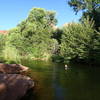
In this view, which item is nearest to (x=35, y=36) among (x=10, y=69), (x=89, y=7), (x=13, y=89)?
(x=89, y=7)

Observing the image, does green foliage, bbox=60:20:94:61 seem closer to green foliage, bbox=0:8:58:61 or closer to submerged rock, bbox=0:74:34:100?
green foliage, bbox=0:8:58:61

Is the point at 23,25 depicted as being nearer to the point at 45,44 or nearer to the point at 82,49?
the point at 45,44

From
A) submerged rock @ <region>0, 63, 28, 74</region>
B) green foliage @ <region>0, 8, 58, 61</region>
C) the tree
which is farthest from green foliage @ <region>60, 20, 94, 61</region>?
submerged rock @ <region>0, 63, 28, 74</region>

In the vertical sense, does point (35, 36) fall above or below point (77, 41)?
above

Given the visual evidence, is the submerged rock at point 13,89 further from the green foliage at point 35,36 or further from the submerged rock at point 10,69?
the green foliage at point 35,36

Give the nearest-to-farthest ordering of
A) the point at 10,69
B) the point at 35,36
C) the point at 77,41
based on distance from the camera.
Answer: the point at 10,69 → the point at 77,41 → the point at 35,36

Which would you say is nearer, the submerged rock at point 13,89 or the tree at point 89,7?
the submerged rock at point 13,89

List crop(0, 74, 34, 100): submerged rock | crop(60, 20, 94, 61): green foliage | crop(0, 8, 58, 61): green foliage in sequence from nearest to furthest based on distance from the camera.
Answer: crop(0, 74, 34, 100): submerged rock, crop(60, 20, 94, 61): green foliage, crop(0, 8, 58, 61): green foliage

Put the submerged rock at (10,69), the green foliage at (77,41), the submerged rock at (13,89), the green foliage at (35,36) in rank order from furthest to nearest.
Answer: the green foliage at (35,36), the green foliage at (77,41), the submerged rock at (10,69), the submerged rock at (13,89)

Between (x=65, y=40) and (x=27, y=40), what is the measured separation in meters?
18.6

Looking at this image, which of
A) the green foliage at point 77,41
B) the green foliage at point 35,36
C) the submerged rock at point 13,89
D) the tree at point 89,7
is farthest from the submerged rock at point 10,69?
the green foliage at point 35,36

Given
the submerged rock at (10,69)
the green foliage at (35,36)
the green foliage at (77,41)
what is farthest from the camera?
the green foliage at (35,36)

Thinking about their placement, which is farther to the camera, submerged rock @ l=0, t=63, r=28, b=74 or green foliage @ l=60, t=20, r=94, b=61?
green foliage @ l=60, t=20, r=94, b=61

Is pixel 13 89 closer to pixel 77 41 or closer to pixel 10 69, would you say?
pixel 10 69
